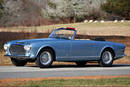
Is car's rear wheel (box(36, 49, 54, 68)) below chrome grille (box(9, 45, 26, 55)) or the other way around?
below

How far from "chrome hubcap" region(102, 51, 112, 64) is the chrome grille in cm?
345

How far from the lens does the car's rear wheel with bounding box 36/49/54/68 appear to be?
48.9ft

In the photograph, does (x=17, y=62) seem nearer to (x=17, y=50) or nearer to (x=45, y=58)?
(x=17, y=50)

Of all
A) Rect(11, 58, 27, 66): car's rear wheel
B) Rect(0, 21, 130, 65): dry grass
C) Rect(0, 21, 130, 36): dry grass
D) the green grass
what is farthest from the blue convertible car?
Rect(0, 21, 130, 36): dry grass

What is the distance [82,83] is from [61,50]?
16.0ft

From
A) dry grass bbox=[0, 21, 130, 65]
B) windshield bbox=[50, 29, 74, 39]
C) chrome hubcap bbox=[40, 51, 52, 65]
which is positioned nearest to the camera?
chrome hubcap bbox=[40, 51, 52, 65]

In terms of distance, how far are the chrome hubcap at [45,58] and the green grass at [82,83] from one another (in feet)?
12.5

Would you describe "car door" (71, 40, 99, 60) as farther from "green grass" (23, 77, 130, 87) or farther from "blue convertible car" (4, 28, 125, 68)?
"green grass" (23, 77, 130, 87)

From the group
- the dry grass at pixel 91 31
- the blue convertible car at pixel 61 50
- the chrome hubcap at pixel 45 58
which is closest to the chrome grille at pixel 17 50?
the blue convertible car at pixel 61 50

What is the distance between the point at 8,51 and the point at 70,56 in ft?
7.36

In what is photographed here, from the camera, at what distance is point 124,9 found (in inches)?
2645

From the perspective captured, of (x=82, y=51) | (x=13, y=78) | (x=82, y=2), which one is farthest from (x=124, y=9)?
(x=13, y=78)

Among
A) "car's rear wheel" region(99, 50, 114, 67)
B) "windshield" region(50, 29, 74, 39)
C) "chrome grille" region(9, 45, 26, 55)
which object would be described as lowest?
"car's rear wheel" region(99, 50, 114, 67)

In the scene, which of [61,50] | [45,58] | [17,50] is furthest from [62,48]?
[17,50]
